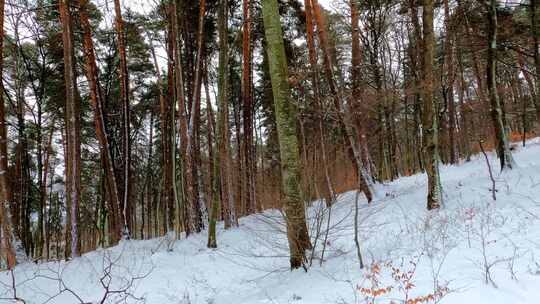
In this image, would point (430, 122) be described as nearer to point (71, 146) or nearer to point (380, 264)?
point (380, 264)

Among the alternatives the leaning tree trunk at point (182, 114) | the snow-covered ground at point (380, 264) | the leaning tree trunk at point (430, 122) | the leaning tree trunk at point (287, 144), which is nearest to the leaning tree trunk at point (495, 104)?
the snow-covered ground at point (380, 264)

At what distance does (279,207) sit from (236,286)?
1.87m

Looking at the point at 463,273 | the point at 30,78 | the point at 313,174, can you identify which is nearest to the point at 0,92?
the point at 30,78

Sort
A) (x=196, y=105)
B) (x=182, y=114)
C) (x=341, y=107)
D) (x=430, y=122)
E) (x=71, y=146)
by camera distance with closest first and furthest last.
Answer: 1. (x=430, y=122)
2. (x=71, y=146)
3. (x=341, y=107)
4. (x=182, y=114)
5. (x=196, y=105)

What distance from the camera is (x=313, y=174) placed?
512 cm

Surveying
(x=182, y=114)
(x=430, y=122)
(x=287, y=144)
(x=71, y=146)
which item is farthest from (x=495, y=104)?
(x=71, y=146)

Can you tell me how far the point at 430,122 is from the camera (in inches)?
259

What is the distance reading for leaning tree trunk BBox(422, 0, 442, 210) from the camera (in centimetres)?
656

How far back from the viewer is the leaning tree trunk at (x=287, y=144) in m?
4.80

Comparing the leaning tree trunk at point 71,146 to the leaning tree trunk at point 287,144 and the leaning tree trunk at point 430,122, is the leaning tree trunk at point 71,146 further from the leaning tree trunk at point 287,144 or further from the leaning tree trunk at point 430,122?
the leaning tree trunk at point 430,122

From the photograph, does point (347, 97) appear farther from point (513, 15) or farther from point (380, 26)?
point (513, 15)

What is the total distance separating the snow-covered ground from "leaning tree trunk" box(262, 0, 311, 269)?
0.86 ft

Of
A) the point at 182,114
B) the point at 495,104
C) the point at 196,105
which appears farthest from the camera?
the point at 196,105

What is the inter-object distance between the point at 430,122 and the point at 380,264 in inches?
135
